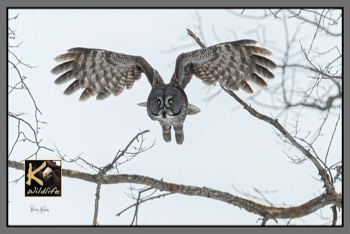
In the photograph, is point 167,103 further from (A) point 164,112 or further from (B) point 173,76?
(B) point 173,76

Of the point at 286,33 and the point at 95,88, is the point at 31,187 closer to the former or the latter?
the point at 95,88

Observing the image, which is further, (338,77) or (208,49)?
(208,49)

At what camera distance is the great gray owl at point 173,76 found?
6.43m

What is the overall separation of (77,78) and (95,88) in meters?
0.27

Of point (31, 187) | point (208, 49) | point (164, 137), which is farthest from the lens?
point (164, 137)

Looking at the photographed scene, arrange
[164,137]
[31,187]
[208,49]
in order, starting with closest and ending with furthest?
1. [31,187]
2. [208,49]
3. [164,137]

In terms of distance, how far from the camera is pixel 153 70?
6574mm

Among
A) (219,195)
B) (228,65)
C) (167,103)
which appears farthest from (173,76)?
(219,195)

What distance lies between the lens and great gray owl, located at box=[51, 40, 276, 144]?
21.1 ft

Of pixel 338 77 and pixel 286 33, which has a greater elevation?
pixel 286 33

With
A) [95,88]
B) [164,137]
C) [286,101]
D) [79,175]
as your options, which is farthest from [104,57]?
[286,101]
